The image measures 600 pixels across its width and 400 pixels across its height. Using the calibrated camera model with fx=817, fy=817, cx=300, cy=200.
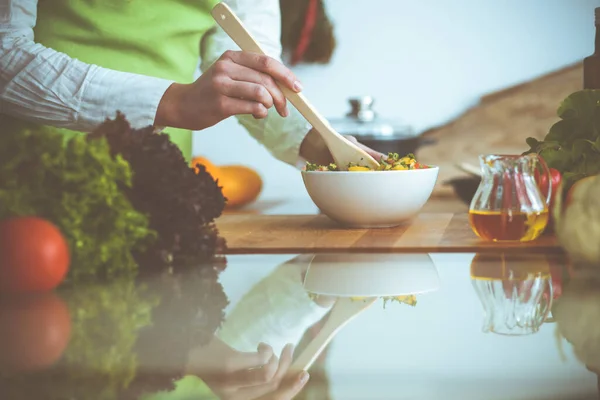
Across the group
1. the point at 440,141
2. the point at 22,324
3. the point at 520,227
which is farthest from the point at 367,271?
the point at 440,141

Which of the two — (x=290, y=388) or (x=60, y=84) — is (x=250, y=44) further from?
(x=290, y=388)

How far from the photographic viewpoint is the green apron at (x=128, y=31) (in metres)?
1.50

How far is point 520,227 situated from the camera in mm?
1078

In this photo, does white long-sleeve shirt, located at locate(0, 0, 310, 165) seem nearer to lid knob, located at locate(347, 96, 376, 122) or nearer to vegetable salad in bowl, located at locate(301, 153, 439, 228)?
vegetable salad in bowl, located at locate(301, 153, 439, 228)

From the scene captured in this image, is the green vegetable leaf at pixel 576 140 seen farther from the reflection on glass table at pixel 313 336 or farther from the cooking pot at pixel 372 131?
the cooking pot at pixel 372 131

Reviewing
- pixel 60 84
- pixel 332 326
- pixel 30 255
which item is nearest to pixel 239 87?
pixel 60 84

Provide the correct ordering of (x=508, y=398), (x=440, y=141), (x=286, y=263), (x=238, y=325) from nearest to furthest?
1. (x=508, y=398)
2. (x=238, y=325)
3. (x=286, y=263)
4. (x=440, y=141)

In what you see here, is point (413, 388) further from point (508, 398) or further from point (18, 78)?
point (18, 78)

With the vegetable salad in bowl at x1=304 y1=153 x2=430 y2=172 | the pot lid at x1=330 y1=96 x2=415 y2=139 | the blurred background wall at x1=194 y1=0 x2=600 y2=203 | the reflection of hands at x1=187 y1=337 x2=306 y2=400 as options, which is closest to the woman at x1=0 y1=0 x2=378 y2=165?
the vegetable salad in bowl at x1=304 y1=153 x2=430 y2=172

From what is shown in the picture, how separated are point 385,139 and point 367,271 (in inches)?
49.4

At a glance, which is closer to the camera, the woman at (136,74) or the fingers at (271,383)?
the fingers at (271,383)

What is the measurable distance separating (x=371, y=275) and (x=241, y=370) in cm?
38

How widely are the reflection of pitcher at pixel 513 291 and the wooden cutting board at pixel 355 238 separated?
0.07 metres

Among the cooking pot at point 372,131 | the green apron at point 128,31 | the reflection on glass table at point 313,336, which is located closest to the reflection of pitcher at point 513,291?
the reflection on glass table at point 313,336
